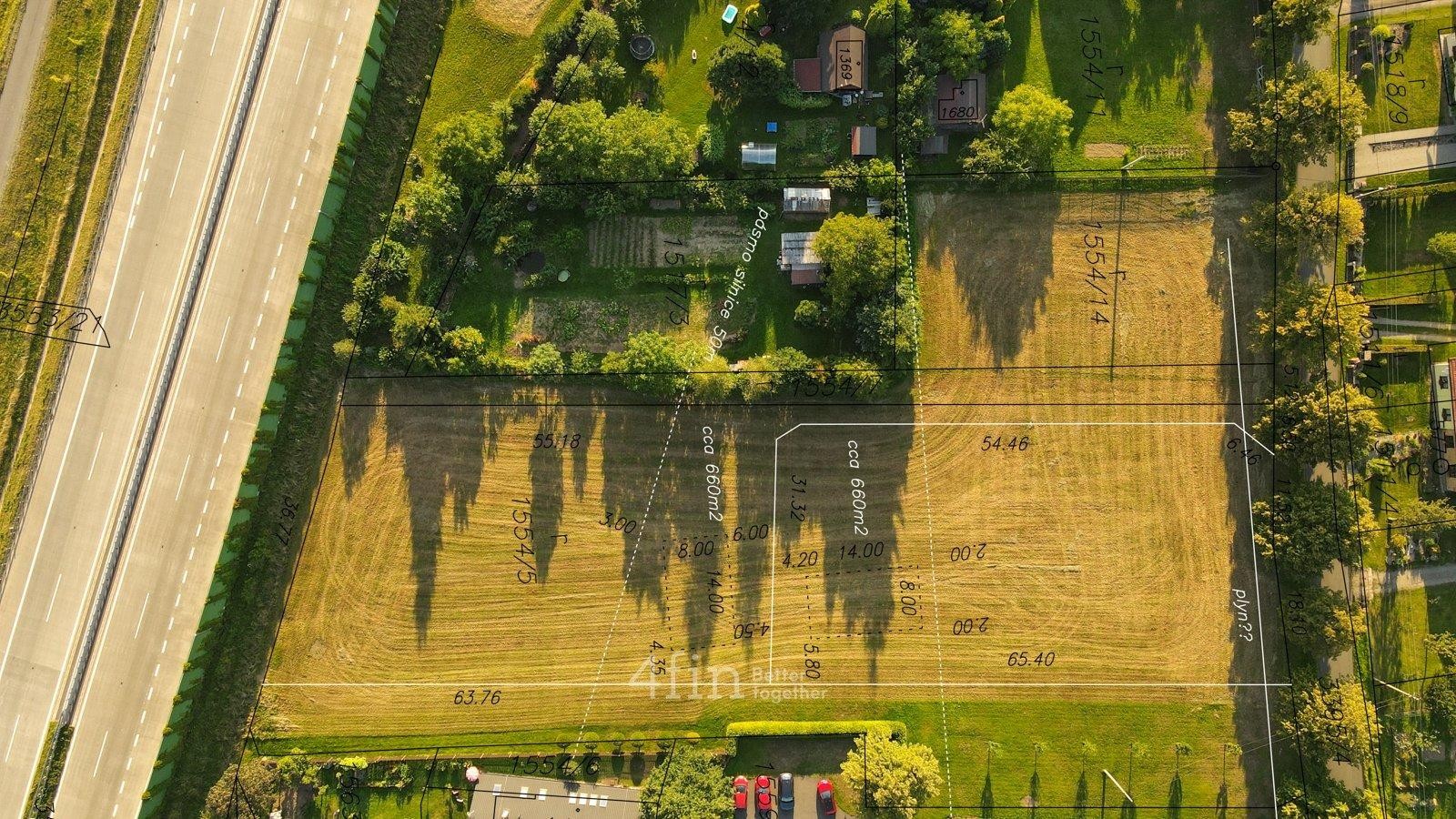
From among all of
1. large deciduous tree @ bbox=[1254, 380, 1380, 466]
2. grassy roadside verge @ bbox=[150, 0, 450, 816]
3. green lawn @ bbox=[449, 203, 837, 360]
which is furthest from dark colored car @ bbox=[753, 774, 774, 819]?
large deciduous tree @ bbox=[1254, 380, 1380, 466]

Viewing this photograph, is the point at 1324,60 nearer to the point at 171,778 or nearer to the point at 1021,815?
the point at 1021,815

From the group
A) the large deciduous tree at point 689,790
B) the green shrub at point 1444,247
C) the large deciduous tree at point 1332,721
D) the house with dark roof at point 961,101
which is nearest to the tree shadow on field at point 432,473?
the large deciduous tree at point 689,790

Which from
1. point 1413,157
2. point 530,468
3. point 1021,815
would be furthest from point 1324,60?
point 530,468

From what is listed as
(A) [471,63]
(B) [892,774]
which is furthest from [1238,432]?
(A) [471,63]

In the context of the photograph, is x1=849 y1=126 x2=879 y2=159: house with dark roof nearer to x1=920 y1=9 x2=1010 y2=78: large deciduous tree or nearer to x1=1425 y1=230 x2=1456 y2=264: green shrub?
x1=920 y1=9 x2=1010 y2=78: large deciduous tree

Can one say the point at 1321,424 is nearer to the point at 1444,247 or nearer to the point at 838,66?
the point at 1444,247
